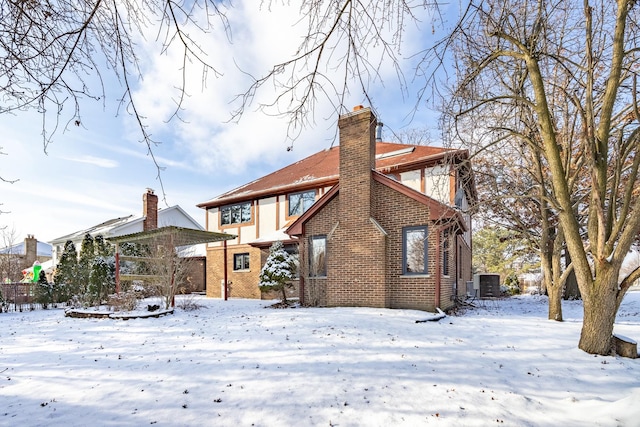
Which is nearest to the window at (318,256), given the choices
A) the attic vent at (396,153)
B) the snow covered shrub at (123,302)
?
the snow covered shrub at (123,302)

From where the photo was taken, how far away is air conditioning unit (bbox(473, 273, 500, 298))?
21531 millimetres

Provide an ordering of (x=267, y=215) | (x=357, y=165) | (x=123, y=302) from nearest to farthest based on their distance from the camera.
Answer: (x=123, y=302), (x=357, y=165), (x=267, y=215)

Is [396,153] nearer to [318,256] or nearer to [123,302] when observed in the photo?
[318,256]

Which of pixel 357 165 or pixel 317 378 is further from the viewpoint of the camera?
pixel 357 165

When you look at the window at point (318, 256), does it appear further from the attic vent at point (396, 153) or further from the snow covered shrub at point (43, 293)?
the snow covered shrub at point (43, 293)

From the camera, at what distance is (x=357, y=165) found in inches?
440

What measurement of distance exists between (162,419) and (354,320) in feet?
17.1

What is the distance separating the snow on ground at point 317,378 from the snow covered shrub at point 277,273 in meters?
4.44

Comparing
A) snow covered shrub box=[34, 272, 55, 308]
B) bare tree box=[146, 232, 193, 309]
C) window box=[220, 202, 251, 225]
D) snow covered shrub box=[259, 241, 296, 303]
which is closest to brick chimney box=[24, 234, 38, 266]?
snow covered shrub box=[34, 272, 55, 308]

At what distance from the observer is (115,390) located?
169 inches

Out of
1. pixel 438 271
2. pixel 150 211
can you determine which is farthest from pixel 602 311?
pixel 150 211

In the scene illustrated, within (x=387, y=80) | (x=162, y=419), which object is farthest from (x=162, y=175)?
(x=162, y=419)

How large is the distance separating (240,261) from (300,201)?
15.2 feet

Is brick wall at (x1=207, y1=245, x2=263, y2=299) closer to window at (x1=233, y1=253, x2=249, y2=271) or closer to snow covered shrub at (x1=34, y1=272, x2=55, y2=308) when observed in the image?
window at (x1=233, y1=253, x2=249, y2=271)
